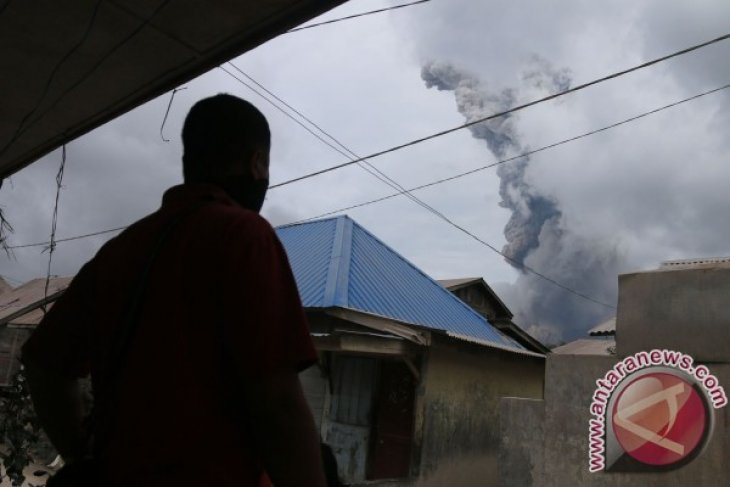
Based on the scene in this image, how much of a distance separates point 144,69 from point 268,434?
2287 mm

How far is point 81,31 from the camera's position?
92.0 inches

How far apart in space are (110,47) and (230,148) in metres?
1.76

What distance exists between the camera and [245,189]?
110cm

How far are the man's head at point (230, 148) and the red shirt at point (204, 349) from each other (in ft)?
0.42

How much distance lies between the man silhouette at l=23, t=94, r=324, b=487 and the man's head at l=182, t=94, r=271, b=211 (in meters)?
0.06

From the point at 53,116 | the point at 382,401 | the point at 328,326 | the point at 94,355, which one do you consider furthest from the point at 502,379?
the point at 94,355

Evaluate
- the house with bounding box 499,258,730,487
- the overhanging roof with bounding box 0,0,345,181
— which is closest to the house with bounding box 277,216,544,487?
the house with bounding box 499,258,730,487

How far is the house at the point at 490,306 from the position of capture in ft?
53.7

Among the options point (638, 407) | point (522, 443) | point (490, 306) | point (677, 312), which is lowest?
point (522, 443)

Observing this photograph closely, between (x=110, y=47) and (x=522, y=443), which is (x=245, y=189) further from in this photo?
(x=522, y=443)

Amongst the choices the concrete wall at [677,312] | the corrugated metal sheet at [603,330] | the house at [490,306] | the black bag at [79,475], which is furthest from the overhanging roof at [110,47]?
the house at [490,306]

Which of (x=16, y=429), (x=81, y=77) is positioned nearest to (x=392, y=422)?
(x=16, y=429)

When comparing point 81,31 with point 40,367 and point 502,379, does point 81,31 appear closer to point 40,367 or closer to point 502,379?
point 40,367

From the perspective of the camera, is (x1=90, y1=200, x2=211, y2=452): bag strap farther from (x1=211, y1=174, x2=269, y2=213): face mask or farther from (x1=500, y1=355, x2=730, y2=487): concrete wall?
(x1=500, y1=355, x2=730, y2=487): concrete wall
